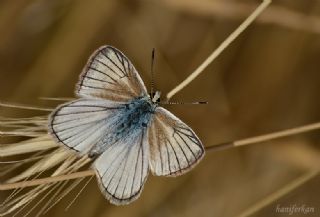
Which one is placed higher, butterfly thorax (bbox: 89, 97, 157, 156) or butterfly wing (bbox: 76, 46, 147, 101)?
butterfly wing (bbox: 76, 46, 147, 101)

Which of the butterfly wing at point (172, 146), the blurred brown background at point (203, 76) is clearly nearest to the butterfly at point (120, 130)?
the butterfly wing at point (172, 146)

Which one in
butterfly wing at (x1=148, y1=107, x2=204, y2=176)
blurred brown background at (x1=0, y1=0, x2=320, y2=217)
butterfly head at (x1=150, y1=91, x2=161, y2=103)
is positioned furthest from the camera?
blurred brown background at (x1=0, y1=0, x2=320, y2=217)

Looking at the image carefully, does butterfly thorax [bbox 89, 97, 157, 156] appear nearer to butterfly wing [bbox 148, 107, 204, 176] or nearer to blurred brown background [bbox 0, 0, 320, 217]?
butterfly wing [bbox 148, 107, 204, 176]

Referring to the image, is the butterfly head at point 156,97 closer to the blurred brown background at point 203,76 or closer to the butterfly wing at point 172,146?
the butterfly wing at point 172,146

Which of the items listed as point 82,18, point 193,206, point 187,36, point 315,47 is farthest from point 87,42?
point 315,47

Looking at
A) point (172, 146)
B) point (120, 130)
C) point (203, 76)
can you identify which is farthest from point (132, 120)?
point (203, 76)

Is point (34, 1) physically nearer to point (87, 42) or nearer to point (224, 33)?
point (87, 42)

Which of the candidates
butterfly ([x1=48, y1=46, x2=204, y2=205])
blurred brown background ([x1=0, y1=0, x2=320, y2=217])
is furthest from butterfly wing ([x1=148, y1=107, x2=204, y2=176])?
blurred brown background ([x1=0, y1=0, x2=320, y2=217])
